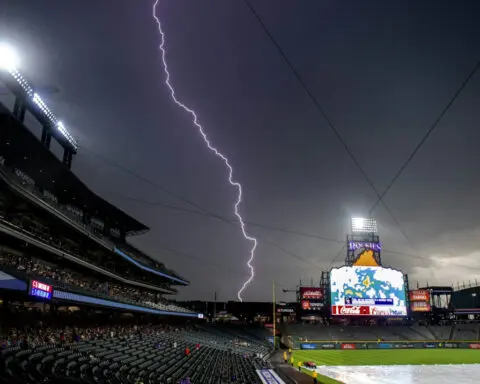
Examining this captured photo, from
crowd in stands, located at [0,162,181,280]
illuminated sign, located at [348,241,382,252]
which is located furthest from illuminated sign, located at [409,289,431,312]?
crowd in stands, located at [0,162,181,280]

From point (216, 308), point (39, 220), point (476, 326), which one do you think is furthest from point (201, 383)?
point (216, 308)

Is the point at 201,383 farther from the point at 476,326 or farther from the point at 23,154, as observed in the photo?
the point at 476,326

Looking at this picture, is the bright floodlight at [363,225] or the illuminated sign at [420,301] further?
the illuminated sign at [420,301]

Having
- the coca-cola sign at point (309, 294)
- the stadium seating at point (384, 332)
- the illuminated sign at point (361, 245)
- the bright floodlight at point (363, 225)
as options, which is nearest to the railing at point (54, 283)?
the coca-cola sign at point (309, 294)

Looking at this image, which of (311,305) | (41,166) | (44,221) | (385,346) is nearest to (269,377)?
(44,221)

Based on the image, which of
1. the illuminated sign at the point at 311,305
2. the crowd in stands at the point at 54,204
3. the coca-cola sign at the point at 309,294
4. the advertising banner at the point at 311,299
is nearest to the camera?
the crowd in stands at the point at 54,204

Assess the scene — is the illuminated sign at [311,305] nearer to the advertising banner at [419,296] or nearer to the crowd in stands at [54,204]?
the advertising banner at [419,296]

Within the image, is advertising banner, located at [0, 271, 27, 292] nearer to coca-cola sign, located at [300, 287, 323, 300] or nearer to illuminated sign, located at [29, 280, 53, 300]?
illuminated sign, located at [29, 280, 53, 300]
